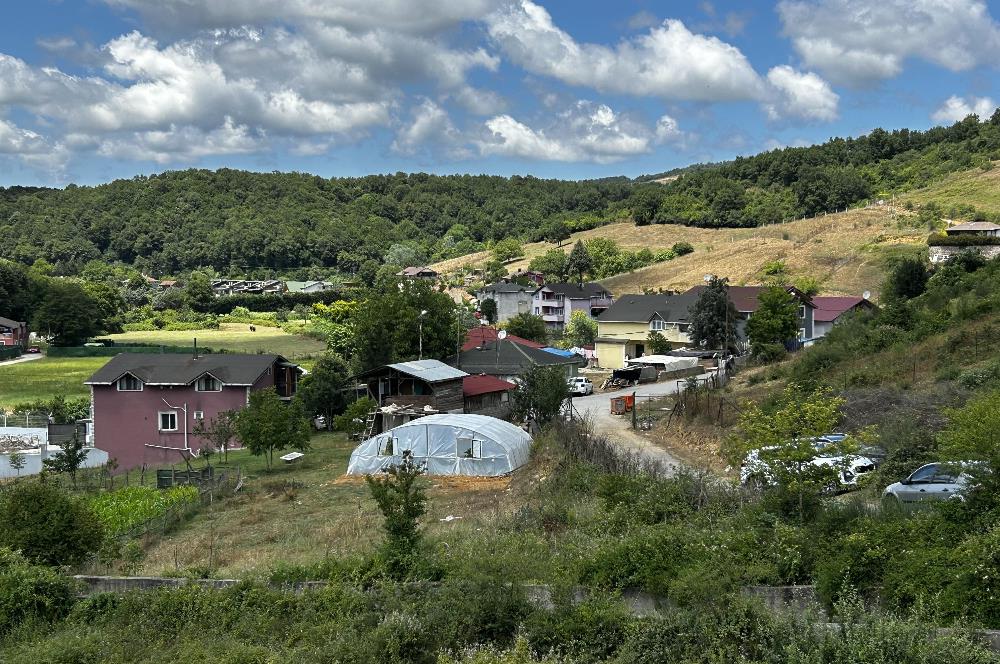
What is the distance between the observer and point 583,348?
189ft

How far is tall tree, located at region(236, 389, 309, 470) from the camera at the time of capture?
28250 mm

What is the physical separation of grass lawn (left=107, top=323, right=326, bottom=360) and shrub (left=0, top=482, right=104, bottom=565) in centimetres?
4702

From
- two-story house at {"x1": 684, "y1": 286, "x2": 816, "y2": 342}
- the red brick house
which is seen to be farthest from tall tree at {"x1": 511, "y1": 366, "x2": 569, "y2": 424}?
the red brick house

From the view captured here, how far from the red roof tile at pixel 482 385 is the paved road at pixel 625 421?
3.33m

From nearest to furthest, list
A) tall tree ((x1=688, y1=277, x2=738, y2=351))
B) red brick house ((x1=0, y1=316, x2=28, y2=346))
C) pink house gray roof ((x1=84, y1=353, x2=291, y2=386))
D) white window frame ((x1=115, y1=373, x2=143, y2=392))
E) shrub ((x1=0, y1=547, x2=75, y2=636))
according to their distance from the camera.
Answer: shrub ((x1=0, y1=547, x2=75, y2=636)), pink house gray roof ((x1=84, y1=353, x2=291, y2=386)), white window frame ((x1=115, y1=373, x2=143, y2=392)), tall tree ((x1=688, y1=277, x2=738, y2=351)), red brick house ((x1=0, y1=316, x2=28, y2=346))

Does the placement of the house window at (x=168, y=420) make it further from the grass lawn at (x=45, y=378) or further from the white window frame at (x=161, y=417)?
the grass lawn at (x=45, y=378)

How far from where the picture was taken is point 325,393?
120ft

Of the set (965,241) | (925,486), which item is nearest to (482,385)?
(925,486)

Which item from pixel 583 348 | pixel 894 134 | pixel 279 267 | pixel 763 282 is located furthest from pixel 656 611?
pixel 279 267

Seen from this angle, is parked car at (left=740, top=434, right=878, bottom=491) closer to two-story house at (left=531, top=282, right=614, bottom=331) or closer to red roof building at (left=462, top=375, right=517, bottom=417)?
red roof building at (left=462, top=375, right=517, bottom=417)

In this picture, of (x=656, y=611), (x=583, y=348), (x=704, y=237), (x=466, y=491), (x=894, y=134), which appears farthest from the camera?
(x=894, y=134)

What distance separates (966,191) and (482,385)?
242ft

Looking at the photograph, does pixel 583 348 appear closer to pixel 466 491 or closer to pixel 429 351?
pixel 429 351

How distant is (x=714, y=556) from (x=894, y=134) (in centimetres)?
13026
